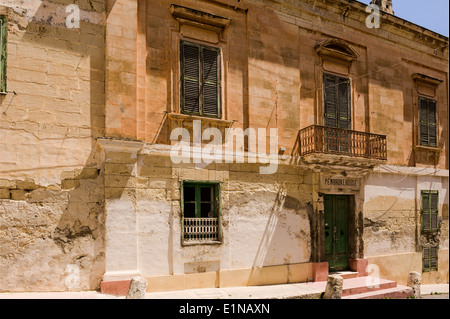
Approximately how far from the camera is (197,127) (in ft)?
29.2

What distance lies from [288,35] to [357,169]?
427 centimetres

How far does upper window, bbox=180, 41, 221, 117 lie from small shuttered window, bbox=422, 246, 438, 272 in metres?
8.81

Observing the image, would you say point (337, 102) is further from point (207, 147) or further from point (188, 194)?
point (188, 194)

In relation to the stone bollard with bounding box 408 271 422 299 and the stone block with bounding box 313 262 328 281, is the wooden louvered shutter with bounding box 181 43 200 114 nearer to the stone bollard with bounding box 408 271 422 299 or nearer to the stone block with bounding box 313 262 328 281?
the stone block with bounding box 313 262 328 281

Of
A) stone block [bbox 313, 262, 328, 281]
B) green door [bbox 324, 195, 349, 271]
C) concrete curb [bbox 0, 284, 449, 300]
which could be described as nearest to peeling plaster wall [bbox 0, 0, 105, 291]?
concrete curb [bbox 0, 284, 449, 300]

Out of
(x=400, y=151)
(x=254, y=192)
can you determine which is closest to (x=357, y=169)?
(x=400, y=151)

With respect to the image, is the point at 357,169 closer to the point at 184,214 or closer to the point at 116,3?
the point at 184,214

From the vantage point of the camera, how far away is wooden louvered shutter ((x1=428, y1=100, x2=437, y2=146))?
13406 millimetres

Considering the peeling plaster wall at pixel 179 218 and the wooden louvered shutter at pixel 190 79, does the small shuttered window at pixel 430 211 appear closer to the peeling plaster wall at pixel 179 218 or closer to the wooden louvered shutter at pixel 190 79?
the peeling plaster wall at pixel 179 218

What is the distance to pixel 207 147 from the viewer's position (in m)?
9.04

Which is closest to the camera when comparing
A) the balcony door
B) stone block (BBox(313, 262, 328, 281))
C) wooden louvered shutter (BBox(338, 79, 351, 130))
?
stone block (BBox(313, 262, 328, 281))

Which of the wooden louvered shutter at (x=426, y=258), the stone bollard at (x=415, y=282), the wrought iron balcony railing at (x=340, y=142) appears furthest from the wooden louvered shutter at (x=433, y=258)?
the wrought iron balcony railing at (x=340, y=142)

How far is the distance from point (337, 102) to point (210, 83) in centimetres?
424

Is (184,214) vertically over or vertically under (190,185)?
under
